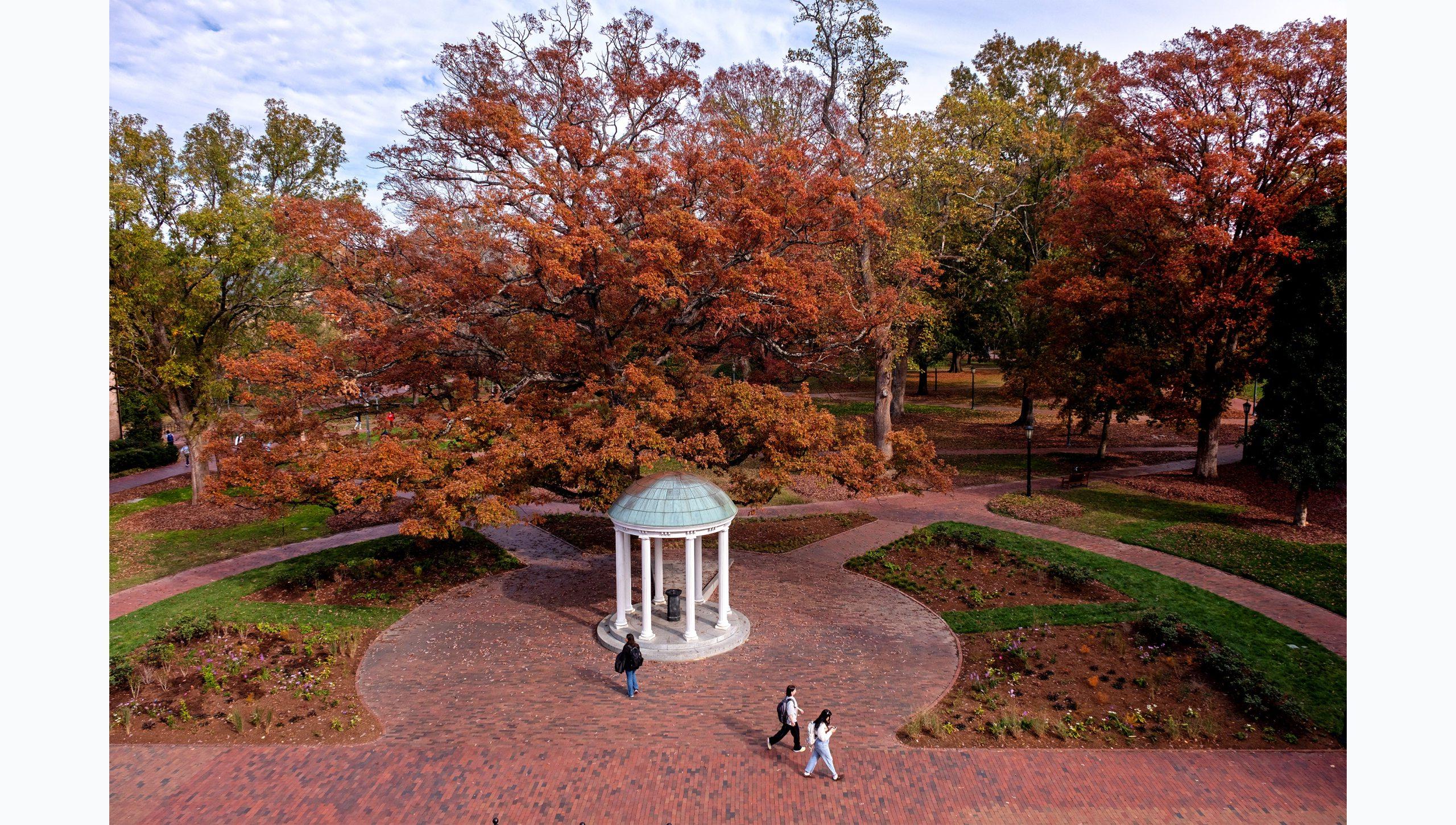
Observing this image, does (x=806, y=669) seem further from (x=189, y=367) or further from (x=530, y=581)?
(x=189, y=367)

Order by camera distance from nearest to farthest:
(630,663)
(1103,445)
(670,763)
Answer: (670,763), (630,663), (1103,445)

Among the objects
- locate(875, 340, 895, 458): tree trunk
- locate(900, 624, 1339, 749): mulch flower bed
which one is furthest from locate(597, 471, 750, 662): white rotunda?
locate(875, 340, 895, 458): tree trunk

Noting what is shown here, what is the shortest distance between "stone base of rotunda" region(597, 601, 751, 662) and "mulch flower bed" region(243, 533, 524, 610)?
5366 millimetres

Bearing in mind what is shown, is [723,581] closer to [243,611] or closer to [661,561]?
[661,561]

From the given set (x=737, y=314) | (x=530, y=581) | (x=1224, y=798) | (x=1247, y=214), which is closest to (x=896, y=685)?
(x=1224, y=798)

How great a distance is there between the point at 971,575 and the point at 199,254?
2600 centimetres

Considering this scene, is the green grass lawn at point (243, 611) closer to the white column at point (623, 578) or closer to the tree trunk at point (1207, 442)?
the white column at point (623, 578)

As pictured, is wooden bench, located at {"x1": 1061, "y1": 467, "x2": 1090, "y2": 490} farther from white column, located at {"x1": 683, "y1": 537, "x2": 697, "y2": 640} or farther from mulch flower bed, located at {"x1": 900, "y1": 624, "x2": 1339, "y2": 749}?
white column, located at {"x1": 683, "y1": 537, "x2": 697, "y2": 640}

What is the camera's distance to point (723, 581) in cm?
1445

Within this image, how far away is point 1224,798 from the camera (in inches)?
375

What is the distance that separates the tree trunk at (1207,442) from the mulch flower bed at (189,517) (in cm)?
3350

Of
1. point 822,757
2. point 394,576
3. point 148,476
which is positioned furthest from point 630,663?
point 148,476

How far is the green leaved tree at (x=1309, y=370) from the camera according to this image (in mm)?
19391

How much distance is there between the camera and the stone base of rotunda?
13852 millimetres
